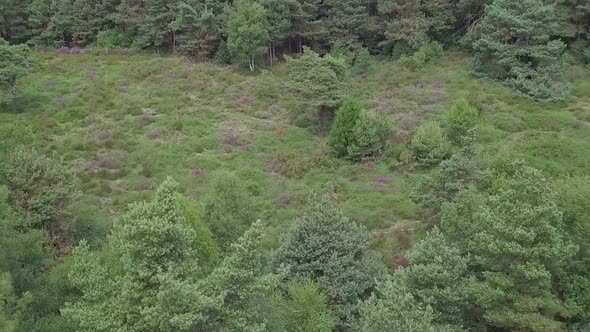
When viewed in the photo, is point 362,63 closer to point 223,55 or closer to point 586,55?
point 223,55

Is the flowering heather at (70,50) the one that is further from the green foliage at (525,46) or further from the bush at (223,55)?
the green foliage at (525,46)

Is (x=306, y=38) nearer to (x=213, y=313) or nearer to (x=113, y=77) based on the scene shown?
(x=113, y=77)

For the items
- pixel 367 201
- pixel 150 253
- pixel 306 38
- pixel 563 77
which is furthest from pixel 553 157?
pixel 306 38

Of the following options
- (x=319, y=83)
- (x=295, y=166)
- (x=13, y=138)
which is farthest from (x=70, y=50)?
(x=295, y=166)

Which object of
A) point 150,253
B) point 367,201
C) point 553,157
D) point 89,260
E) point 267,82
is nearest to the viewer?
point 150,253

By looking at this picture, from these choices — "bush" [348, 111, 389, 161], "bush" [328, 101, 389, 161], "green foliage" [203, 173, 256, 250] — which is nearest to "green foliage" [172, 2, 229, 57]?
"bush" [328, 101, 389, 161]

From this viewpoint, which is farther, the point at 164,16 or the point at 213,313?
the point at 164,16

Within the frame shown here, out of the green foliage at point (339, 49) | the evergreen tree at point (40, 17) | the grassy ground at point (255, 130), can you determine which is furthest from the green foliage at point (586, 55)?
the evergreen tree at point (40, 17)
